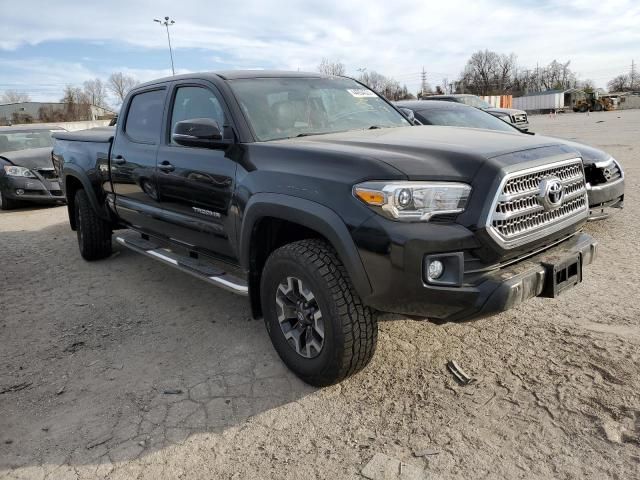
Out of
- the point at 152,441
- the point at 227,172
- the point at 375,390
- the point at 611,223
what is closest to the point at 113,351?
the point at 152,441

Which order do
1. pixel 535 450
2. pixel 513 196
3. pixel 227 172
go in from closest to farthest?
pixel 535 450
pixel 513 196
pixel 227 172

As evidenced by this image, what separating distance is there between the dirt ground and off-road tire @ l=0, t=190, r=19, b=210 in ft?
20.5

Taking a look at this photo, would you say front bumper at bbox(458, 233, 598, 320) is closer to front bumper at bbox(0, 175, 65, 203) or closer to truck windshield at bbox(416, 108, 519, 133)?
→ truck windshield at bbox(416, 108, 519, 133)

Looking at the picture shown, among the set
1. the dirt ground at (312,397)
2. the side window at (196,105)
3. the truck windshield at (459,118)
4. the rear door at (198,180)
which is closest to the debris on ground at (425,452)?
the dirt ground at (312,397)

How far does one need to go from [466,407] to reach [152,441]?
1.66m

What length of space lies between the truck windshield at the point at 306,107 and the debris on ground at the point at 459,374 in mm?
1779

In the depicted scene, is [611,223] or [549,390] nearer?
[549,390]

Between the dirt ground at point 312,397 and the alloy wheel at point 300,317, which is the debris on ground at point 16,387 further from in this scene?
the alloy wheel at point 300,317

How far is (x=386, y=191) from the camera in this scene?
2.54 metres

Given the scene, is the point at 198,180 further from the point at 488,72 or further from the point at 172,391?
the point at 488,72

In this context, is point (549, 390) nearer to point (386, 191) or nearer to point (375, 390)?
Result: point (375, 390)

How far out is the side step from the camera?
3.60 meters

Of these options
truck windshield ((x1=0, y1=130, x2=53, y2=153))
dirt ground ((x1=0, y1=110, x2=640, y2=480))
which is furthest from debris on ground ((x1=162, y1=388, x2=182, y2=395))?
truck windshield ((x1=0, y1=130, x2=53, y2=153))

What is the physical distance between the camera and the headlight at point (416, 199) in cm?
254
